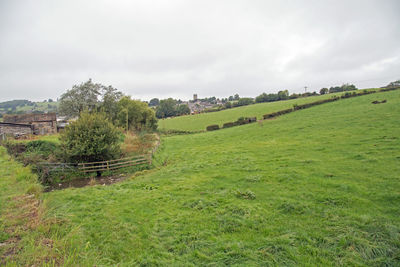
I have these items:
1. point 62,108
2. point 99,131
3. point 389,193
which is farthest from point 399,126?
point 62,108

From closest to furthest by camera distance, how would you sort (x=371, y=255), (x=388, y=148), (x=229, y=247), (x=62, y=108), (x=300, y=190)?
1. (x=371, y=255)
2. (x=229, y=247)
3. (x=300, y=190)
4. (x=388, y=148)
5. (x=62, y=108)

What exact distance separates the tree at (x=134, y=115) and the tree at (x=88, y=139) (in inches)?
766

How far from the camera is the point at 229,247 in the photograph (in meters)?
4.44

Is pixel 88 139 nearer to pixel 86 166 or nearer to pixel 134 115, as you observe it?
pixel 86 166

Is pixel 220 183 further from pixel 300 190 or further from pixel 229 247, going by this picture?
pixel 229 247

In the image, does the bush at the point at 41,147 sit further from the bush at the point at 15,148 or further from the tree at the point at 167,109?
the tree at the point at 167,109

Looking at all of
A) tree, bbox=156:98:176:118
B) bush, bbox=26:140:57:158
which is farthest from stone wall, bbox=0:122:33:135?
tree, bbox=156:98:176:118

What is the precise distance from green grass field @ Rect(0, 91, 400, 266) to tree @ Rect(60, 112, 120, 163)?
379 centimetres

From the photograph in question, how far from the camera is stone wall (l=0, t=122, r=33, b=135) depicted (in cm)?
2961

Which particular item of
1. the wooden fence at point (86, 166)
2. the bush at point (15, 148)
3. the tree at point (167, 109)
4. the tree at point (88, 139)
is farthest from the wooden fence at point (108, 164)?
the tree at point (167, 109)

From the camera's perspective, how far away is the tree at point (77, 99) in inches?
1367

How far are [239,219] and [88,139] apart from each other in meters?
13.1

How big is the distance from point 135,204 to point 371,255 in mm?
7035

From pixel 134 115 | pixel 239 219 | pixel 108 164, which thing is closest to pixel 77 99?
pixel 134 115
